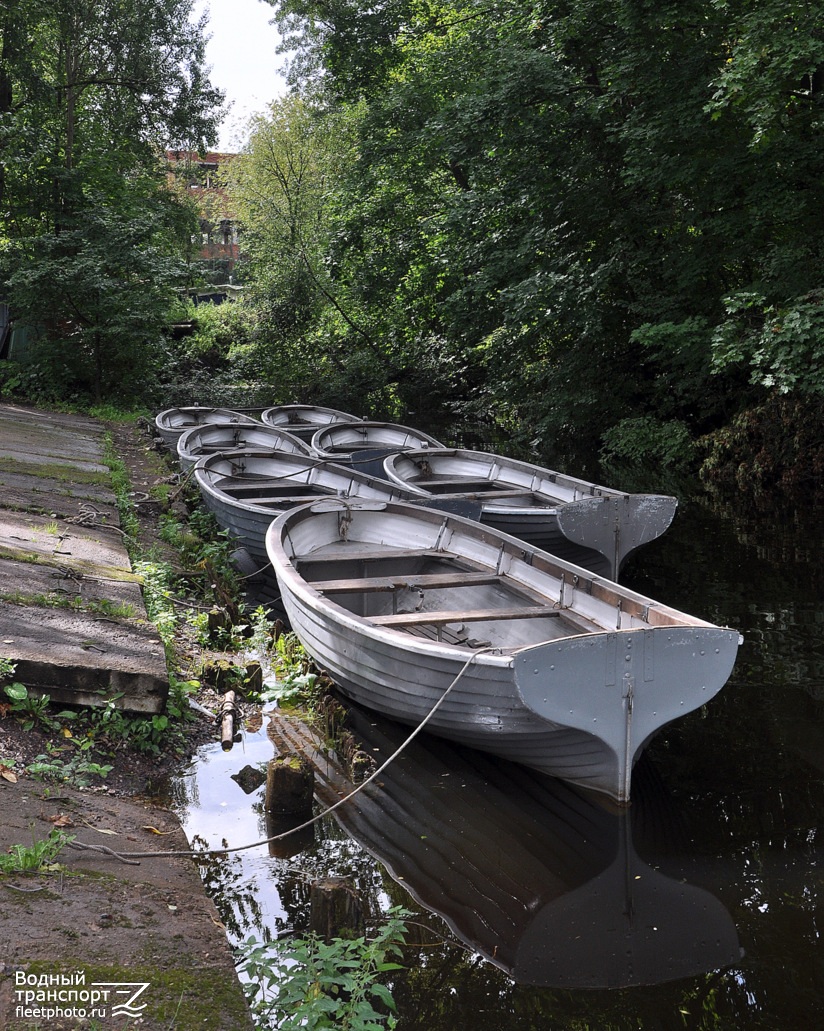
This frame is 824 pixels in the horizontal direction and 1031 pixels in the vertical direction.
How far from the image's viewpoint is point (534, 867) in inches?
186

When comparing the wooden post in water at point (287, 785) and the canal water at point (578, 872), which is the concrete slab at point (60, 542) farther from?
the wooden post in water at point (287, 785)

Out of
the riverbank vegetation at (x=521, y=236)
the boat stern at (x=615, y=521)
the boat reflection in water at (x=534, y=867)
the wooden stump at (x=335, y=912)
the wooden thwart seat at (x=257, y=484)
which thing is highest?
the riverbank vegetation at (x=521, y=236)

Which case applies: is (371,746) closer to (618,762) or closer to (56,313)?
(618,762)

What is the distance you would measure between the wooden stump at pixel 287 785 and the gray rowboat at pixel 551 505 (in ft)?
13.4

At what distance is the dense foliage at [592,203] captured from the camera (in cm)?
1362

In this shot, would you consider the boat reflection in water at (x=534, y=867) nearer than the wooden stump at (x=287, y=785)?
Yes

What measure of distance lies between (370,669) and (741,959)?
8.97ft

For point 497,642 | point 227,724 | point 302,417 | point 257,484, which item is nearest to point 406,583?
point 497,642

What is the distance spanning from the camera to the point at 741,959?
13.0 ft

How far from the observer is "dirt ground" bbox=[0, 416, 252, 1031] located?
279 centimetres

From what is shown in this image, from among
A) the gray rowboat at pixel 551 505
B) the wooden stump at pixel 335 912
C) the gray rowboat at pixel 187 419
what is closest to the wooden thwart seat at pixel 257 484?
the gray rowboat at pixel 551 505

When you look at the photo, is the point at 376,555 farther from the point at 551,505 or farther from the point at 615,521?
the point at 551,505

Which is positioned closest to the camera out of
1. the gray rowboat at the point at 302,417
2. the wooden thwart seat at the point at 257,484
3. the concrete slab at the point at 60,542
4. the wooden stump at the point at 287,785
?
the wooden stump at the point at 287,785

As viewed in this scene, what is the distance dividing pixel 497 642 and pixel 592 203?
43.2ft
